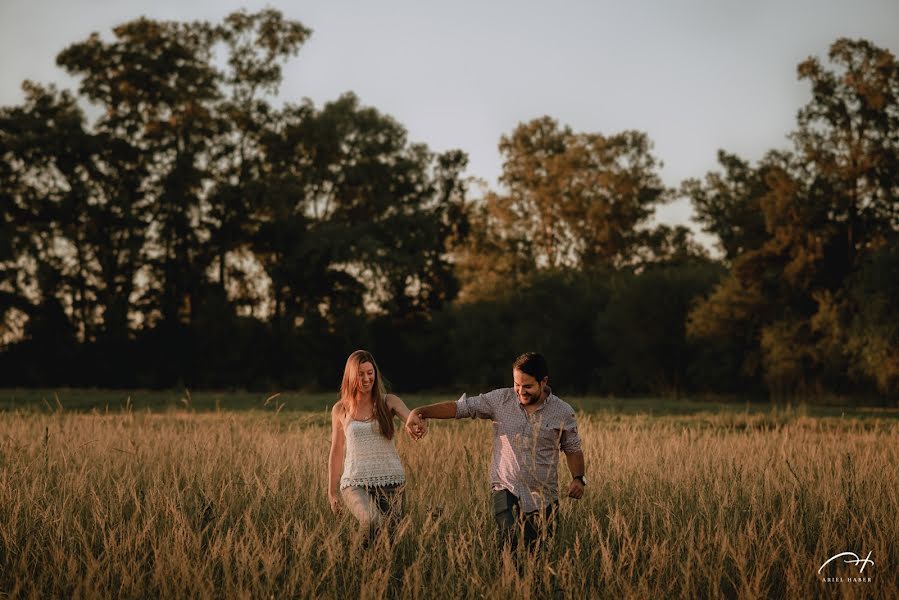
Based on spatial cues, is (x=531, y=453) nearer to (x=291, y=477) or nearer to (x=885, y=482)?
(x=291, y=477)

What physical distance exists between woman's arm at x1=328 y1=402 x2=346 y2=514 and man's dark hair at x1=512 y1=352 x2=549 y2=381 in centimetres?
143

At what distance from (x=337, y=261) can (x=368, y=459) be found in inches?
1294

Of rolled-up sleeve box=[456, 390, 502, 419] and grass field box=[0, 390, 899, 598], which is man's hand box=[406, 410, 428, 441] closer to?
rolled-up sleeve box=[456, 390, 502, 419]

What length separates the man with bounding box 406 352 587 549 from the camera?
18.1ft

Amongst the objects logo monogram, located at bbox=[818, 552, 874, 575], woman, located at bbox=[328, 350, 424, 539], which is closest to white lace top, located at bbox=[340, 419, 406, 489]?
woman, located at bbox=[328, 350, 424, 539]

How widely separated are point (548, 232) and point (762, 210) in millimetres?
19995

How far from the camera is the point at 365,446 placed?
20.1ft

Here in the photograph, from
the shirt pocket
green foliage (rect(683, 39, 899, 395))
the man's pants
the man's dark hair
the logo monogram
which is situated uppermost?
green foliage (rect(683, 39, 899, 395))

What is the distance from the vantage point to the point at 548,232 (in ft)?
165

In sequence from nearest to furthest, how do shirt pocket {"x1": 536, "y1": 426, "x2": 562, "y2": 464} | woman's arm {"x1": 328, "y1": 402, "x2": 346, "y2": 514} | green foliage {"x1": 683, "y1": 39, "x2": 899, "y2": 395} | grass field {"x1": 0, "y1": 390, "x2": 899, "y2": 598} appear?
grass field {"x1": 0, "y1": 390, "x2": 899, "y2": 598}, shirt pocket {"x1": 536, "y1": 426, "x2": 562, "y2": 464}, woman's arm {"x1": 328, "y1": 402, "x2": 346, "y2": 514}, green foliage {"x1": 683, "y1": 39, "x2": 899, "y2": 395}

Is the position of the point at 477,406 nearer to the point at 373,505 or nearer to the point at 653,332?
the point at 373,505

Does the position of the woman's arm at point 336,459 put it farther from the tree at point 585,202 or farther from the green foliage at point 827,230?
the tree at point 585,202

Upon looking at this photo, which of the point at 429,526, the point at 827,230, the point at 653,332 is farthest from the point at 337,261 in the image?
the point at 429,526

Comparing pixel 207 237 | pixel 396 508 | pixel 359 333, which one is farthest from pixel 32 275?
pixel 396 508
